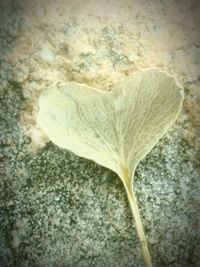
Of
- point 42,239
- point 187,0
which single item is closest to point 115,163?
point 42,239

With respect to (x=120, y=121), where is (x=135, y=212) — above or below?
below

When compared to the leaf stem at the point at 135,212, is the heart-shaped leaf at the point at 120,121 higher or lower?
higher

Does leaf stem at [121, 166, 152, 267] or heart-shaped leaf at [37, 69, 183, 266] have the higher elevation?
heart-shaped leaf at [37, 69, 183, 266]
